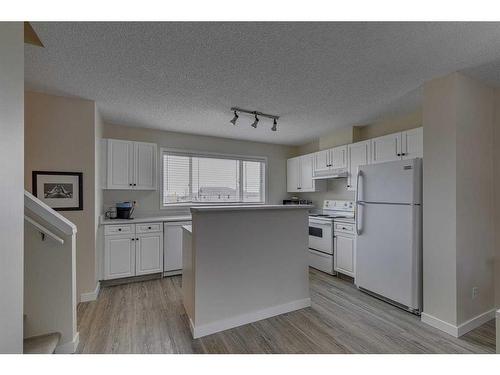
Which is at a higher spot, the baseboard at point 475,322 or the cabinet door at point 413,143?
the cabinet door at point 413,143

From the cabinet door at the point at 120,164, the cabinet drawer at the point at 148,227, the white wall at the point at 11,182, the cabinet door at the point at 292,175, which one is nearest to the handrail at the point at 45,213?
the white wall at the point at 11,182

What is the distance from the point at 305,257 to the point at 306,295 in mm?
442

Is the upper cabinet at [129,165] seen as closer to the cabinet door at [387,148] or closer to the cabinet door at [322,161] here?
the cabinet door at [322,161]

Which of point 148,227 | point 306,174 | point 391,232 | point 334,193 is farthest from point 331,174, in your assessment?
point 148,227

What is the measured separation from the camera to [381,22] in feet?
5.26

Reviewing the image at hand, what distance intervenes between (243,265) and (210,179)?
2732 millimetres

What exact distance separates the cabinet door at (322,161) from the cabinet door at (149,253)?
3.00m

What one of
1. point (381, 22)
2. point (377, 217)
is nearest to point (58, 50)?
point (381, 22)

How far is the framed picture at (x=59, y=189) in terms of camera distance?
2809 millimetres

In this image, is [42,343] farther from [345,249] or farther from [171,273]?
[345,249]

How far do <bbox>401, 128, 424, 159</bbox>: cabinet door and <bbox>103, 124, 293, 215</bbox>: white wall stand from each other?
2769 mm

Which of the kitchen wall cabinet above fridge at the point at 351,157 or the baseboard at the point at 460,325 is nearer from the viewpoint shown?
the baseboard at the point at 460,325

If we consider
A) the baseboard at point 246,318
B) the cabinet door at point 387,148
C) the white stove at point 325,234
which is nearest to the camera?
the baseboard at point 246,318

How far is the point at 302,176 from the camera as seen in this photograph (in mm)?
5160
